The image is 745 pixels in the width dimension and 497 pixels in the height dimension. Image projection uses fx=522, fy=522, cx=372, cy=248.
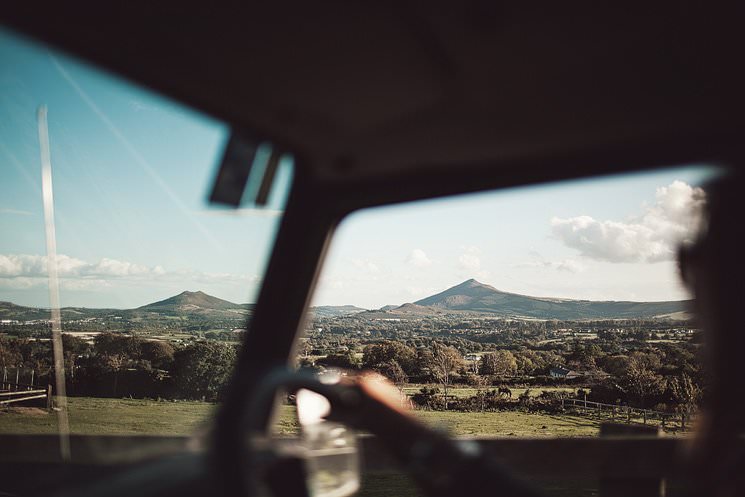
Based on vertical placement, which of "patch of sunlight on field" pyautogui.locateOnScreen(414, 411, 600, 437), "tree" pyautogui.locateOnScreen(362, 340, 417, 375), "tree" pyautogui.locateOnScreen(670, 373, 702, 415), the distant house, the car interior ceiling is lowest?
"patch of sunlight on field" pyautogui.locateOnScreen(414, 411, 600, 437)

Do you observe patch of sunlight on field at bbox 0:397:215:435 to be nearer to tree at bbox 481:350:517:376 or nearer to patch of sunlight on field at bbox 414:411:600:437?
tree at bbox 481:350:517:376

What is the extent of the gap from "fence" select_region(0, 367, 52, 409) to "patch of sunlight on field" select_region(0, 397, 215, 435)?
43mm

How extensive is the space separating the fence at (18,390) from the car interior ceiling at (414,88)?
0.24m

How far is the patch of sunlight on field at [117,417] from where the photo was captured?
1.72 m

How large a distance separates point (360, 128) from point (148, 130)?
747 mm

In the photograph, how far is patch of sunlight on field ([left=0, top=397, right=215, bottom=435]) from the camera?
172 centimetres

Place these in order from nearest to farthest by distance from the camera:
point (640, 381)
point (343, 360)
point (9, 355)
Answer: point (9, 355) < point (343, 360) < point (640, 381)

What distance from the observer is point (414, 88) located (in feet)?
5.17

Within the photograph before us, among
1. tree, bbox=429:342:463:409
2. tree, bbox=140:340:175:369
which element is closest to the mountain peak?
tree, bbox=140:340:175:369

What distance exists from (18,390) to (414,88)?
1.81 metres

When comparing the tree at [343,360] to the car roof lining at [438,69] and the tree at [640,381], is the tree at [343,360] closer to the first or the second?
the car roof lining at [438,69]

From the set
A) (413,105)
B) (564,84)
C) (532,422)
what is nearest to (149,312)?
(413,105)

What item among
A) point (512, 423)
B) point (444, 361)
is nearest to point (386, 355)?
point (444, 361)

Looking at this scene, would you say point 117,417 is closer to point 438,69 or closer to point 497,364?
point 438,69
